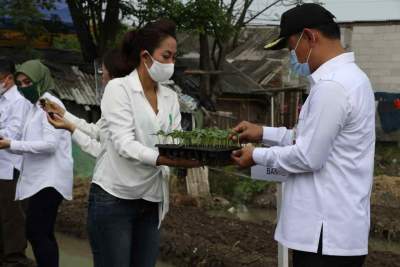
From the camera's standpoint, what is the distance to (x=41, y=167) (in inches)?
188

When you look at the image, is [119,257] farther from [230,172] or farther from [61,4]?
[61,4]

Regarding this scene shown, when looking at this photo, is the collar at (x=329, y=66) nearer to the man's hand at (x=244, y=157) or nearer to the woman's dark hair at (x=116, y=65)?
the man's hand at (x=244, y=157)

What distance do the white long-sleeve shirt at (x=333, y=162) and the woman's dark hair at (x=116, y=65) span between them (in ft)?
4.28

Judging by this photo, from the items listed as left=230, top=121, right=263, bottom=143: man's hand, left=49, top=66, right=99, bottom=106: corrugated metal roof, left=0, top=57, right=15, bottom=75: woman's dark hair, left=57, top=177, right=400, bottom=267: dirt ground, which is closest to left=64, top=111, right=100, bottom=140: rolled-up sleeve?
left=230, top=121, right=263, bottom=143: man's hand

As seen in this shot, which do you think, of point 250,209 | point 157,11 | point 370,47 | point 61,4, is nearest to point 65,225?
point 250,209

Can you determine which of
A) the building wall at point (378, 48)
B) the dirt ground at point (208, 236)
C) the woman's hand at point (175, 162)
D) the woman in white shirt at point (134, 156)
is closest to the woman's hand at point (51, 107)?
the woman in white shirt at point (134, 156)

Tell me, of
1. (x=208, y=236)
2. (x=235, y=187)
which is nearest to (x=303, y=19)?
(x=208, y=236)

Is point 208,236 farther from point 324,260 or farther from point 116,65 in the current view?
point 324,260

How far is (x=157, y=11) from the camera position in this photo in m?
13.2

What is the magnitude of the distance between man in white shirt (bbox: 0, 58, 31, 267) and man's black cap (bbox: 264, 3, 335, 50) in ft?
9.82

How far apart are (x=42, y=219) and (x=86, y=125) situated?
789 millimetres

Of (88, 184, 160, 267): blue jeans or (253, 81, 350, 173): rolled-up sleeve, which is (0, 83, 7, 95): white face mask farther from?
(253, 81, 350, 173): rolled-up sleeve

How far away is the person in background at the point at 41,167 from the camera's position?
4703 millimetres

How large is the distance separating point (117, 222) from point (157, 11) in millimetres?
9992
